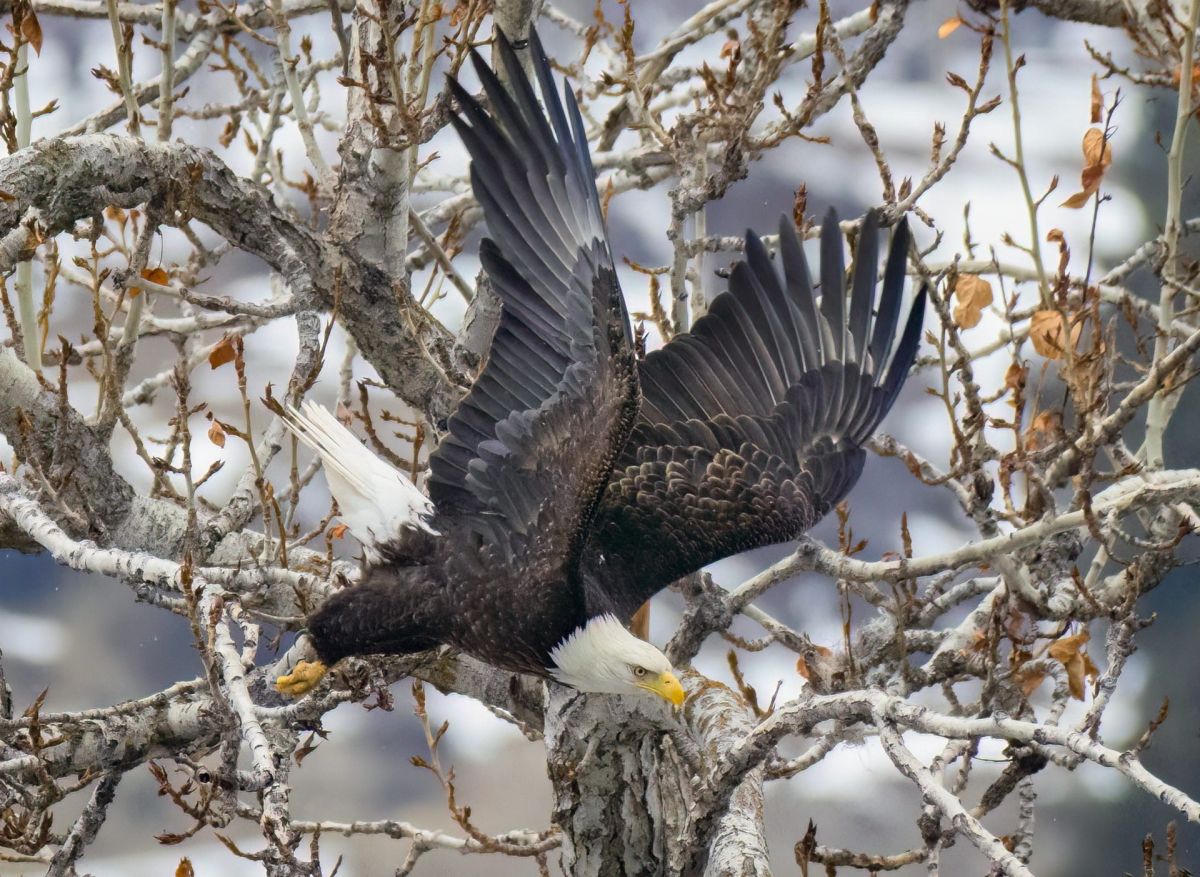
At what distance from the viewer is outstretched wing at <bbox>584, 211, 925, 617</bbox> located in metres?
2.86

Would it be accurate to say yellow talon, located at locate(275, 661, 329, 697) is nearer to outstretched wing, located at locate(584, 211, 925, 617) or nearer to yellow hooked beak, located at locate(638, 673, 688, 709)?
outstretched wing, located at locate(584, 211, 925, 617)

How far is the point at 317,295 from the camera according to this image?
2822 mm

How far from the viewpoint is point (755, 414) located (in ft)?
10.2

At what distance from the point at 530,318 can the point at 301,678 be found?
97cm

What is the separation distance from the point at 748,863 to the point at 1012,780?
52 centimetres

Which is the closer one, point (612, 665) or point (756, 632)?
point (612, 665)

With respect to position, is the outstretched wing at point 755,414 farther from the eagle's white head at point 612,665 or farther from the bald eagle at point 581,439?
the eagle's white head at point 612,665

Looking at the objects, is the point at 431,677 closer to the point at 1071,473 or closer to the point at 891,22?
the point at 1071,473

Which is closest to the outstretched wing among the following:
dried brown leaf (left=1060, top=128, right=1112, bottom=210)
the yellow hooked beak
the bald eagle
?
the bald eagle

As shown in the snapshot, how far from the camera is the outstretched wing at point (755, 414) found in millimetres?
2857

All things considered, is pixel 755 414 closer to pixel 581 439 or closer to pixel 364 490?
pixel 581 439

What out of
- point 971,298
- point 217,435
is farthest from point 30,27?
point 971,298

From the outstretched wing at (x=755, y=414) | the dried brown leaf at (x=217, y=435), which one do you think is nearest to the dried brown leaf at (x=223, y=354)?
the dried brown leaf at (x=217, y=435)

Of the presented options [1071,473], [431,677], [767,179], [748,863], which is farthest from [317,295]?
[767,179]
